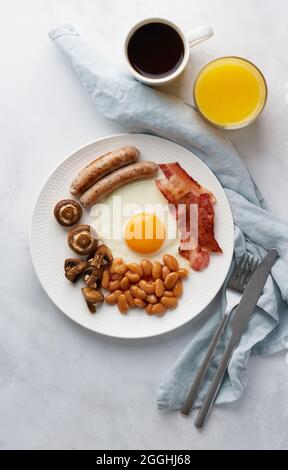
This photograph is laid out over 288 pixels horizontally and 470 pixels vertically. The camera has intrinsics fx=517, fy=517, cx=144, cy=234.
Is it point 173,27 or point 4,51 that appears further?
point 4,51

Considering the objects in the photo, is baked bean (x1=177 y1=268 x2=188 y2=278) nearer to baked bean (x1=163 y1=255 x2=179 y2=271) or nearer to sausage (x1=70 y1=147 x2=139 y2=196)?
baked bean (x1=163 y1=255 x2=179 y2=271)

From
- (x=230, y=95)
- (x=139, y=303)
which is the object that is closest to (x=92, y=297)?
(x=139, y=303)

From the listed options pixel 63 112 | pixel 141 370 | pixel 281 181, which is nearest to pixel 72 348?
pixel 141 370

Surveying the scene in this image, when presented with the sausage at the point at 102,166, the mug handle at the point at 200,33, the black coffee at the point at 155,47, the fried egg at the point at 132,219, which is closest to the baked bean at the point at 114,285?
the fried egg at the point at 132,219

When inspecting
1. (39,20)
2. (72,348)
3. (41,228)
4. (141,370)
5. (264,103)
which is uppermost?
(39,20)

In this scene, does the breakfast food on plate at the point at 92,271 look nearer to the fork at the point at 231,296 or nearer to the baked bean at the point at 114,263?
the baked bean at the point at 114,263

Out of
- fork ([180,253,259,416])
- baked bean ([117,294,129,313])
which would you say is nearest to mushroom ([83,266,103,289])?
baked bean ([117,294,129,313])
